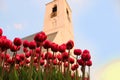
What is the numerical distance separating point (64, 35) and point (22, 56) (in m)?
18.1

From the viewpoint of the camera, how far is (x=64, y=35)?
20609 mm

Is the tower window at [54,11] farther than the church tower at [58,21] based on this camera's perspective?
Yes

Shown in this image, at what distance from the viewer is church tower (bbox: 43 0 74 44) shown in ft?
67.1

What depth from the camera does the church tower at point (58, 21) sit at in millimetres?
20464

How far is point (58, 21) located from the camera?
70.2ft

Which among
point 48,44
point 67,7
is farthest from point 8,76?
point 67,7

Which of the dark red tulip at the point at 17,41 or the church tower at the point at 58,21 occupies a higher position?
the church tower at the point at 58,21

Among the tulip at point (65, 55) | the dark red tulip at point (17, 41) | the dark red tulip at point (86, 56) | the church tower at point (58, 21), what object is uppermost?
the church tower at point (58, 21)

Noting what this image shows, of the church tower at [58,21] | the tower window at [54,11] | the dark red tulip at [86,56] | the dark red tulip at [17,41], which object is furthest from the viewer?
the tower window at [54,11]

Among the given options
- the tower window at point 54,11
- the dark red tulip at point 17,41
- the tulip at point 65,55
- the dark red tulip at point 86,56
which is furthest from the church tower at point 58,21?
the dark red tulip at point 86,56

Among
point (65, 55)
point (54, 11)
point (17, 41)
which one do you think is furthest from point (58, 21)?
point (17, 41)

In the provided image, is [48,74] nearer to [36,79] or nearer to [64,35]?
[36,79]

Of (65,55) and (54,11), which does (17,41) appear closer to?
(65,55)

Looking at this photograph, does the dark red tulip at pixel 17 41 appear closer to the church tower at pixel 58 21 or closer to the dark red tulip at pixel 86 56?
the dark red tulip at pixel 86 56
